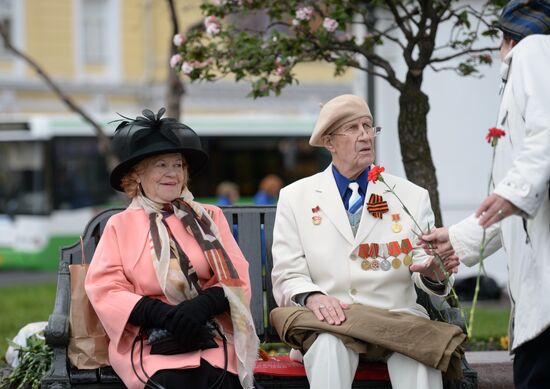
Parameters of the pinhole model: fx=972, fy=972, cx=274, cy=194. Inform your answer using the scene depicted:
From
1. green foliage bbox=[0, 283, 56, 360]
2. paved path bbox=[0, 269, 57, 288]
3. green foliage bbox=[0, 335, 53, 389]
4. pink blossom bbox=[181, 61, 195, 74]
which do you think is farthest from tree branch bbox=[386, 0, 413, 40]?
paved path bbox=[0, 269, 57, 288]

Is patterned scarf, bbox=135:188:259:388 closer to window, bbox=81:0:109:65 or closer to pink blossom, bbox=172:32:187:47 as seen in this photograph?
pink blossom, bbox=172:32:187:47

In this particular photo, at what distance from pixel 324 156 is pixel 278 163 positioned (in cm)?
93

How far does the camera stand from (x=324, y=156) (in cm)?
1942

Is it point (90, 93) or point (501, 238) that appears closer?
point (501, 238)

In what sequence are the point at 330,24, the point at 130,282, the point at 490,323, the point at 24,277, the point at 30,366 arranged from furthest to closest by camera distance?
1. the point at 24,277
2. the point at 490,323
3. the point at 330,24
4. the point at 30,366
5. the point at 130,282

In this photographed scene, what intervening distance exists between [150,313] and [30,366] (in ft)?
4.16

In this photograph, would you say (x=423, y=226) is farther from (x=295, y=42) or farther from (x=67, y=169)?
(x=67, y=169)

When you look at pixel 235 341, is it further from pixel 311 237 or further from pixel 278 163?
pixel 278 163

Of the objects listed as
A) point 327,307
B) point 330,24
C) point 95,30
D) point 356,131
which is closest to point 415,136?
point 330,24

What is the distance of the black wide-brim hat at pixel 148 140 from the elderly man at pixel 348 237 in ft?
1.77

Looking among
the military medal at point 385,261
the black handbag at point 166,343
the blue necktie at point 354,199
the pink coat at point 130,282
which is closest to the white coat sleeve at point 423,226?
the military medal at point 385,261

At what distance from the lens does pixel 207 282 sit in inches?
173

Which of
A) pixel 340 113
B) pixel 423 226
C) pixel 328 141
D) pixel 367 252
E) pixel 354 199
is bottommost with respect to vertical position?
pixel 367 252

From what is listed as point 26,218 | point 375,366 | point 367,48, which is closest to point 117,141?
point 375,366
